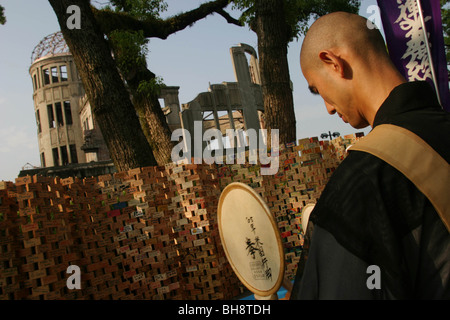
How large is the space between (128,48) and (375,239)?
896cm

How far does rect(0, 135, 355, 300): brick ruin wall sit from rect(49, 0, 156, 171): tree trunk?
499 mm

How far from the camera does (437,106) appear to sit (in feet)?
4.44

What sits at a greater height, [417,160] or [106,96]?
[106,96]

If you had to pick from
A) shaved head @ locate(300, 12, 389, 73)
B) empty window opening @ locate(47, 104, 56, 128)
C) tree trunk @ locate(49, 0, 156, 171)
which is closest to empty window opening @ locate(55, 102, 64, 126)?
empty window opening @ locate(47, 104, 56, 128)

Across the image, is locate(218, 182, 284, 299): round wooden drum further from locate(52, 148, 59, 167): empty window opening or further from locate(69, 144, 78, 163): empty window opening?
locate(52, 148, 59, 167): empty window opening

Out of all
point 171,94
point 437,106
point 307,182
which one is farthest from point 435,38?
point 171,94

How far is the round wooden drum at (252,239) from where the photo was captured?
2.75 metres

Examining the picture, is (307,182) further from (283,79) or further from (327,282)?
(327,282)

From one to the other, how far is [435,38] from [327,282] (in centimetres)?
496

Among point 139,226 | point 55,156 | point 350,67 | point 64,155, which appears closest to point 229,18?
point 139,226

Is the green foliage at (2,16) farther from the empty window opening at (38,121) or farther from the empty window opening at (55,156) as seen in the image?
the empty window opening at (38,121)

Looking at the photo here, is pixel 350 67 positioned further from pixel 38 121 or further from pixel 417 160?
pixel 38 121

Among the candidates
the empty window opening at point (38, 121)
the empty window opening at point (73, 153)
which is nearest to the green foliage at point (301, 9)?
the empty window opening at point (73, 153)

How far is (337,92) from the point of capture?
1.48 m
